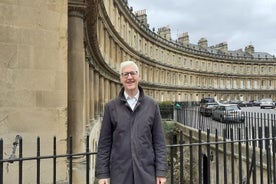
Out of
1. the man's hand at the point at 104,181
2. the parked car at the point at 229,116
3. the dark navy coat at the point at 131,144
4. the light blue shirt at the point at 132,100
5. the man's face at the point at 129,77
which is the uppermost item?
the man's face at the point at 129,77

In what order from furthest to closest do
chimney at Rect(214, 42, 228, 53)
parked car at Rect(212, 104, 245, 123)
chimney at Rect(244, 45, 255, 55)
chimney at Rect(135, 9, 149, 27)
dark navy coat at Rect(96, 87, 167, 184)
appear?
1. chimney at Rect(244, 45, 255, 55)
2. chimney at Rect(214, 42, 228, 53)
3. chimney at Rect(135, 9, 149, 27)
4. parked car at Rect(212, 104, 245, 123)
5. dark navy coat at Rect(96, 87, 167, 184)

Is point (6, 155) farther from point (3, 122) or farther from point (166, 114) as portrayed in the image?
point (166, 114)

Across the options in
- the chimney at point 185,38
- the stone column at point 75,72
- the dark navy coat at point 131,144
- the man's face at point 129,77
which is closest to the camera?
the dark navy coat at point 131,144

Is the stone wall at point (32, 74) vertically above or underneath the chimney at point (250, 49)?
underneath

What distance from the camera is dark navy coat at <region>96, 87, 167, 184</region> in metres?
2.92

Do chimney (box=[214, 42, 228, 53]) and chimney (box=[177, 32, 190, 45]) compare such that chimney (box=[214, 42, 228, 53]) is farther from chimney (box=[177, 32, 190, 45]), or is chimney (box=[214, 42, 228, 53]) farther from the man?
the man

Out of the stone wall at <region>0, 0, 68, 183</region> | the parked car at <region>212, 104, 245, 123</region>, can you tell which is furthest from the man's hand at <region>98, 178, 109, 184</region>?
the parked car at <region>212, 104, 245, 123</region>

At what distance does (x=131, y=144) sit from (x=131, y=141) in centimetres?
3

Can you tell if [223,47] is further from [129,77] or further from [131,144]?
[131,144]

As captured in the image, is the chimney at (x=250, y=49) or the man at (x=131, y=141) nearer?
the man at (x=131, y=141)

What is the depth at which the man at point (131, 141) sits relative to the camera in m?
2.92

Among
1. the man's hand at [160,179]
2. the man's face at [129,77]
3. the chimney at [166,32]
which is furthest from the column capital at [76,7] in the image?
the chimney at [166,32]

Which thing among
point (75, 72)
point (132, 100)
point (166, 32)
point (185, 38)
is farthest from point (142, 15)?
point (132, 100)

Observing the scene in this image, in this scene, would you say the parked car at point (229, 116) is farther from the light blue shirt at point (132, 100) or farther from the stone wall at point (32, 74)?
the light blue shirt at point (132, 100)
